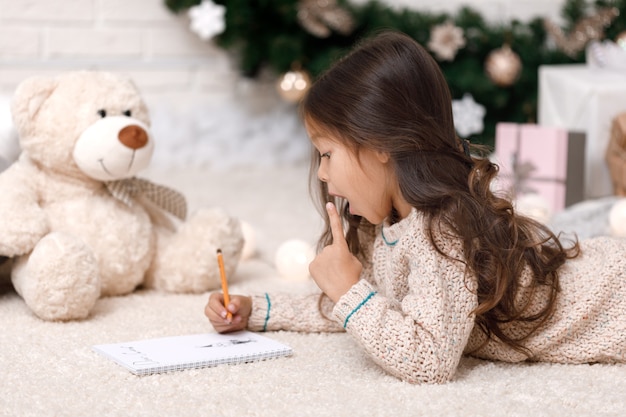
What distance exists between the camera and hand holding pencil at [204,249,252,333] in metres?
1.16

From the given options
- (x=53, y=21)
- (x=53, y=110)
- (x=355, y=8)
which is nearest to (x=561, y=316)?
(x=53, y=110)

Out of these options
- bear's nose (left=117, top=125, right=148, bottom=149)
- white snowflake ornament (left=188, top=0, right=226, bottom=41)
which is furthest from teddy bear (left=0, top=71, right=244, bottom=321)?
white snowflake ornament (left=188, top=0, right=226, bottom=41)

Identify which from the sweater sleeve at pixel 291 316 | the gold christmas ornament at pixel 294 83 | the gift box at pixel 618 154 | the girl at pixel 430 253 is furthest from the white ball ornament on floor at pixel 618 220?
the gold christmas ornament at pixel 294 83

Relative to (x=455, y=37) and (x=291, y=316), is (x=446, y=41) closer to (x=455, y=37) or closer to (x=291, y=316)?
(x=455, y=37)

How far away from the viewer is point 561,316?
1082mm

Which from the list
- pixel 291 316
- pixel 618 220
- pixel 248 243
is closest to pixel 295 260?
pixel 248 243

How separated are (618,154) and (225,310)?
1109 millimetres

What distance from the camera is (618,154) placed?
1.93m

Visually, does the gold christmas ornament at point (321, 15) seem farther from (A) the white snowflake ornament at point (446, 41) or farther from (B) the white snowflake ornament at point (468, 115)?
(B) the white snowflake ornament at point (468, 115)

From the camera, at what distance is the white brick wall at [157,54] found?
8.04ft

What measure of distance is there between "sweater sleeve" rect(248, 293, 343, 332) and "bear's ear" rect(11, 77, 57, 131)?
45 cm

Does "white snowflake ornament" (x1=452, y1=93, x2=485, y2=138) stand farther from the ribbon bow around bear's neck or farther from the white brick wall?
the ribbon bow around bear's neck

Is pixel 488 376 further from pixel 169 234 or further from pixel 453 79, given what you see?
pixel 453 79

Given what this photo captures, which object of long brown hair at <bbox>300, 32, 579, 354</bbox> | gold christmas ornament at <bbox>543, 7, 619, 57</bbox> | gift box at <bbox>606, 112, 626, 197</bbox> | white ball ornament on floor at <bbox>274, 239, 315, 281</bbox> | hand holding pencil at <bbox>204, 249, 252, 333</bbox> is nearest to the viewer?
long brown hair at <bbox>300, 32, 579, 354</bbox>
